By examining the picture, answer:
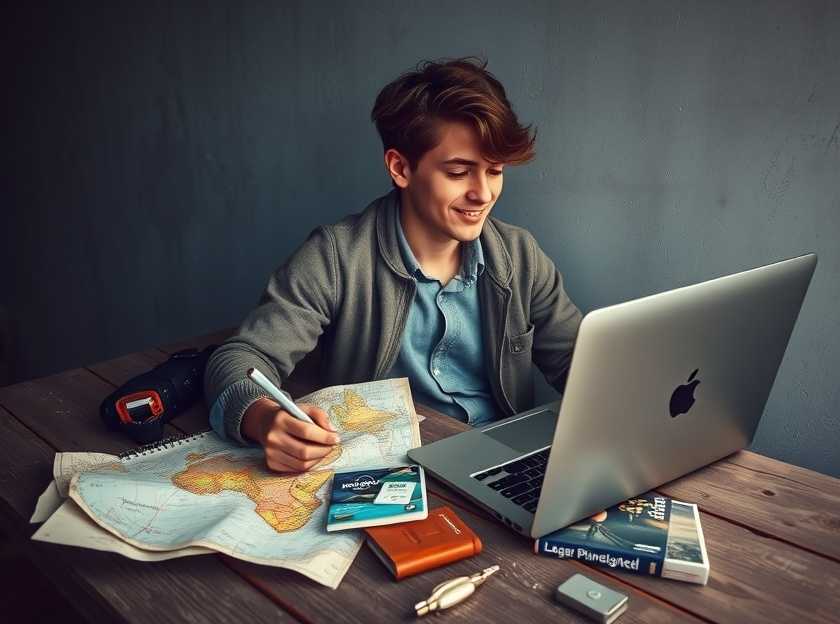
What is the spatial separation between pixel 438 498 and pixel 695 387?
358mm

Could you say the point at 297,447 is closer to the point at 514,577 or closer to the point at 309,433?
the point at 309,433

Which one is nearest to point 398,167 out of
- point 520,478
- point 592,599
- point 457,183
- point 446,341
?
point 457,183

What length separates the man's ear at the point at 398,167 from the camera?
1.43 meters

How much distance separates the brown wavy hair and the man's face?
2 centimetres

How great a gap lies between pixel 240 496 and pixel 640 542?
50cm

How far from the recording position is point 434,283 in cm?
150

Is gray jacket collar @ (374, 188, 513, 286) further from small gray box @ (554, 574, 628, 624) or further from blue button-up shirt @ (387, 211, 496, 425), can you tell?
small gray box @ (554, 574, 628, 624)

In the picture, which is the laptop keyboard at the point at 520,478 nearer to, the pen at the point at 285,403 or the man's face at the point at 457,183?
the pen at the point at 285,403

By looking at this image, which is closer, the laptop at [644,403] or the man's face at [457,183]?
the laptop at [644,403]

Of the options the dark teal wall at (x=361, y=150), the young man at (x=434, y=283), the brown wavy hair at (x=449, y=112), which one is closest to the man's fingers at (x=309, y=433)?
the young man at (x=434, y=283)

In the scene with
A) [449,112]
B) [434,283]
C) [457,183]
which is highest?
[449,112]

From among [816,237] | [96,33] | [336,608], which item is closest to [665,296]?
[336,608]

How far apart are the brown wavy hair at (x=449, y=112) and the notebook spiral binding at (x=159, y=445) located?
664 mm

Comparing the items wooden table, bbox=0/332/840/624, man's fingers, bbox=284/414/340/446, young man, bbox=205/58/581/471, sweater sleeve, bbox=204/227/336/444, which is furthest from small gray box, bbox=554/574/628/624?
young man, bbox=205/58/581/471
